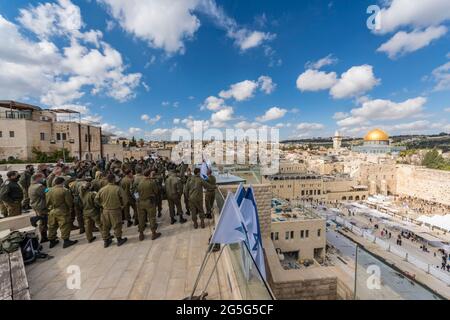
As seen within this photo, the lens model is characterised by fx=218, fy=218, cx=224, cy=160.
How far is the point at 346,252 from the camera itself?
2047cm

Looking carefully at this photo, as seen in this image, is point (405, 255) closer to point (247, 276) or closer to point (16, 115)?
point (247, 276)

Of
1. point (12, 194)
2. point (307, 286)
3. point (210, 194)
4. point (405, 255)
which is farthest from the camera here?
point (405, 255)

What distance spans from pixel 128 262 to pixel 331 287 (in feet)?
15.1

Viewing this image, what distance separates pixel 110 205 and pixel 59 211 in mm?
1128

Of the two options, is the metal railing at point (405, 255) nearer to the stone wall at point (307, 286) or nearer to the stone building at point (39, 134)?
the stone wall at point (307, 286)

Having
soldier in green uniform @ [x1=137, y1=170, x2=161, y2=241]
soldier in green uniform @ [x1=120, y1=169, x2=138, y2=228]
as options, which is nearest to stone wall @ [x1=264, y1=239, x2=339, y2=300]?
soldier in green uniform @ [x1=137, y1=170, x2=161, y2=241]

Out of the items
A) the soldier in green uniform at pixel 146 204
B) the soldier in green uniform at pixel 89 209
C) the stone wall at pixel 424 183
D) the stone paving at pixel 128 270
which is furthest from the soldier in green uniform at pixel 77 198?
the stone wall at pixel 424 183

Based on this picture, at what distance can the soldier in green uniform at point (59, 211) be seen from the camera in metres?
4.57

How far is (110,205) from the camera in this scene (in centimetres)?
455

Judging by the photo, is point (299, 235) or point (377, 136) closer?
point (299, 235)

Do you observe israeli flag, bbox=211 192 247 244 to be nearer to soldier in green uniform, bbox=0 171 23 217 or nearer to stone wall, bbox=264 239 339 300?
stone wall, bbox=264 239 339 300

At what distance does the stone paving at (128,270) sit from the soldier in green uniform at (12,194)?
6.38 feet

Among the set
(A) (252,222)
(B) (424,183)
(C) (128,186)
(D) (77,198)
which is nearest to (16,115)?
(D) (77,198)
